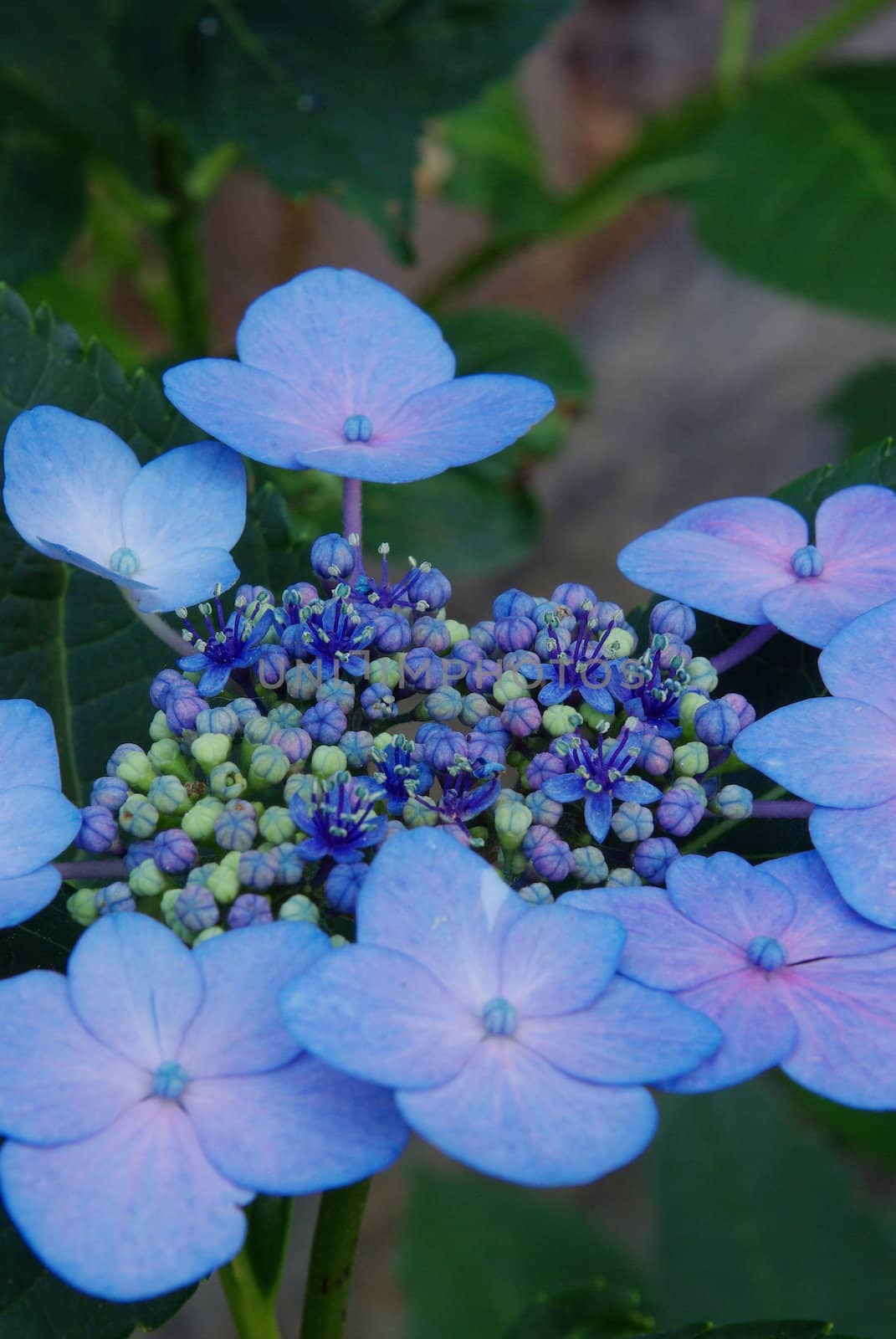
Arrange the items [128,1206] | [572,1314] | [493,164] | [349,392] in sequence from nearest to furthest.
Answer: [128,1206] → [349,392] → [572,1314] → [493,164]

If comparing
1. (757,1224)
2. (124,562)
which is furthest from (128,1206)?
(757,1224)

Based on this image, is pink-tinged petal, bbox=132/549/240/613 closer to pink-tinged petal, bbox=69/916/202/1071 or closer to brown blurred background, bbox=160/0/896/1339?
pink-tinged petal, bbox=69/916/202/1071

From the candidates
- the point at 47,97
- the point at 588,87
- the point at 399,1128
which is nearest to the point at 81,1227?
the point at 399,1128

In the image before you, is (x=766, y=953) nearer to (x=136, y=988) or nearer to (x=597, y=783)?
(x=597, y=783)

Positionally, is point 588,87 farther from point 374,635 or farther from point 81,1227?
point 81,1227

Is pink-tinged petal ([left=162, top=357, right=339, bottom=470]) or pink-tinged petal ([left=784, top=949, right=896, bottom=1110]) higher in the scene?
pink-tinged petal ([left=162, top=357, right=339, bottom=470])

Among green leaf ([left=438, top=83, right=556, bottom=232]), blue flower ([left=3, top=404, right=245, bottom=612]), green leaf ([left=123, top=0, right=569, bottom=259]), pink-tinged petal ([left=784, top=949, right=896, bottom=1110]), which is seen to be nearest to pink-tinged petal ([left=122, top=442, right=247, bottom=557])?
blue flower ([left=3, top=404, right=245, bottom=612])
